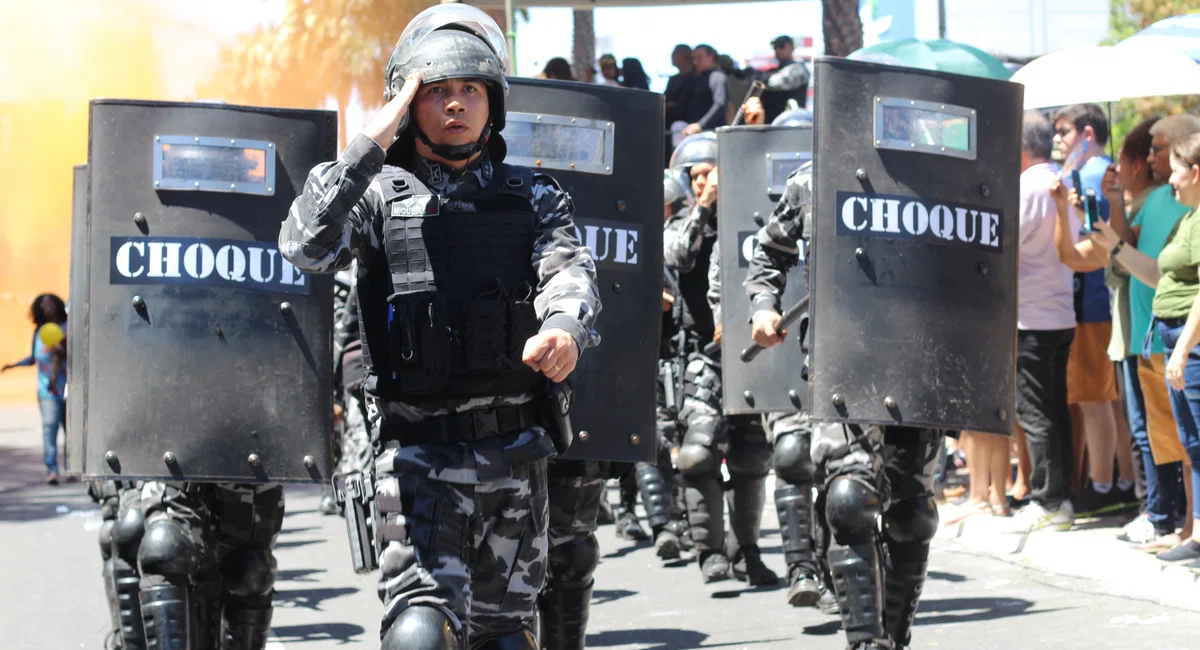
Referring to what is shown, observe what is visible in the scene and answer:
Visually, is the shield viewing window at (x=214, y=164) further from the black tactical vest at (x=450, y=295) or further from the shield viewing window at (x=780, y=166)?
the shield viewing window at (x=780, y=166)

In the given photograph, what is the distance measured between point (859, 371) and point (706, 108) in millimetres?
8856

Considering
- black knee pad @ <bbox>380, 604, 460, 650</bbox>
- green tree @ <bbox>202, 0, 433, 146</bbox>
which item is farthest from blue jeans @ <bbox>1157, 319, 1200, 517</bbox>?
green tree @ <bbox>202, 0, 433, 146</bbox>

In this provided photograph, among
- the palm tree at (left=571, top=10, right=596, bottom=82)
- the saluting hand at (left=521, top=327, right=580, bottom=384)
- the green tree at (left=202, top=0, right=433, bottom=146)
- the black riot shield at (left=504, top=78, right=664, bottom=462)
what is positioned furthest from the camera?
the palm tree at (left=571, top=10, right=596, bottom=82)

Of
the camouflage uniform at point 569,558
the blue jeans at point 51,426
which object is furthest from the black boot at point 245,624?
Answer: the blue jeans at point 51,426

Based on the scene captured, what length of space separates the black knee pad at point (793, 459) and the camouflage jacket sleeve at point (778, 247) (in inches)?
51.0

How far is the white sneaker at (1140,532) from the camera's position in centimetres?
759

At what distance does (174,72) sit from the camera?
21.9 meters

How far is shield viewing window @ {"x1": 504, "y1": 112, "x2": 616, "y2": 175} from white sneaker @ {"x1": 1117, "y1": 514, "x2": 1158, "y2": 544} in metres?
3.76

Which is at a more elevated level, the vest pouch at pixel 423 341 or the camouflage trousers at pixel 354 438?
the vest pouch at pixel 423 341

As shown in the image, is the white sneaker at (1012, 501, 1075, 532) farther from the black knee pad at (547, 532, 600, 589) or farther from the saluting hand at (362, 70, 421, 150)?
the saluting hand at (362, 70, 421, 150)

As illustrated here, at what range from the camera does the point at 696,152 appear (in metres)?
8.59

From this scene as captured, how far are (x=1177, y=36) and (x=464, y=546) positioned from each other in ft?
20.4

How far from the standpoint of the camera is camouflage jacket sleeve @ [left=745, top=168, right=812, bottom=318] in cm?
570

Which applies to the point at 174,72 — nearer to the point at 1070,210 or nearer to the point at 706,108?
the point at 706,108
